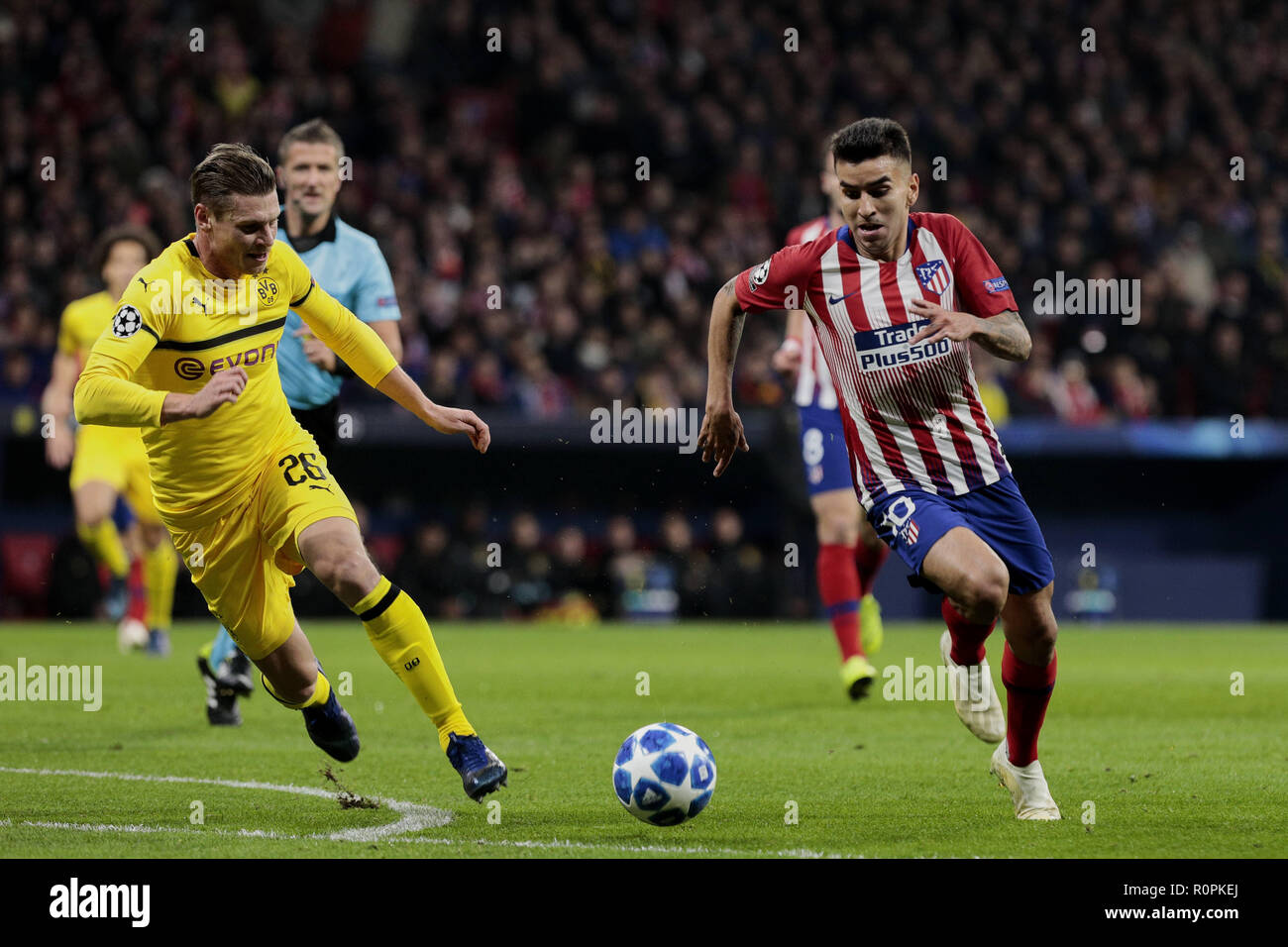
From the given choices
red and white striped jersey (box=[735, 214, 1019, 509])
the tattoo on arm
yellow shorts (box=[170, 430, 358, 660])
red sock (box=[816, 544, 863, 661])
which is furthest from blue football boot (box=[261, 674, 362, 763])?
red sock (box=[816, 544, 863, 661])

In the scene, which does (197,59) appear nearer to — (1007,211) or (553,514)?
(553,514)

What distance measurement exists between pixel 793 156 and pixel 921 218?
616 inches

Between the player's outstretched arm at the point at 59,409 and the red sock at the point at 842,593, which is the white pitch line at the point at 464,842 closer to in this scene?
the red sock at the point at 842,593

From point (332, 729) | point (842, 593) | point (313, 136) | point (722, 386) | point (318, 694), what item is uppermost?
point (313, 136)

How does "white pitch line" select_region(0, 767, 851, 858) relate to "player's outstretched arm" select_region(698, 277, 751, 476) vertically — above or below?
below

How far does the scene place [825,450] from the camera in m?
9.32

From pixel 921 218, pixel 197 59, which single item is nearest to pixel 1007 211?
pixel 197 59

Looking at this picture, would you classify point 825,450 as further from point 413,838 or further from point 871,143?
point 413,838

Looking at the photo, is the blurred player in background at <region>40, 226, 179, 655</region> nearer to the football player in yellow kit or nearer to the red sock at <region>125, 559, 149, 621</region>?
the red sock at <region>125, 559, 149, 621</region>

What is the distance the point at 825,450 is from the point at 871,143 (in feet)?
12.6

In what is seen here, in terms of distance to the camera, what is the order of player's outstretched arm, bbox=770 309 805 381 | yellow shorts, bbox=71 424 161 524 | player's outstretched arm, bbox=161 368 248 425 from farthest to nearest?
1. yellow shorts, bbox=71 424 161 524
2. player's outstretched arm, bbox=770 309 805 381
3. player's outstretched arm, bbox=161 368 248 425

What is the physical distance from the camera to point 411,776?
646cm

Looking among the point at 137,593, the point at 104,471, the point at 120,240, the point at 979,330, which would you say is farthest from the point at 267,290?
the point at 137,593

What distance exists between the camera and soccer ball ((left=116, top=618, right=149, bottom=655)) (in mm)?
12570
